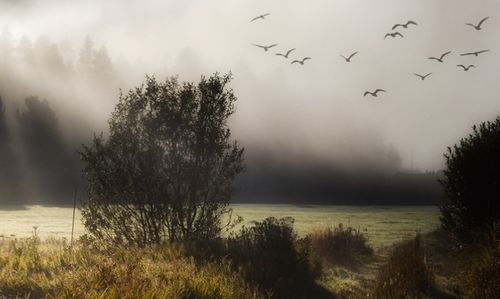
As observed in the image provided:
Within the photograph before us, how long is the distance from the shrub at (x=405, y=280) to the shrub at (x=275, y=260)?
2235 mm

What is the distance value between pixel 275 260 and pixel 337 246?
28.0ft

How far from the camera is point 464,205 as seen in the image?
1797 centimetres

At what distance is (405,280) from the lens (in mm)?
13812

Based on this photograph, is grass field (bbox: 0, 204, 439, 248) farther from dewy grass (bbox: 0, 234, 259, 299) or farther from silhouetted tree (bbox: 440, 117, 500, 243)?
dewy grass (bbox: 0, 234, 259, 299)

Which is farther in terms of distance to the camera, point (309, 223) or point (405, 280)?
point (309, 223)

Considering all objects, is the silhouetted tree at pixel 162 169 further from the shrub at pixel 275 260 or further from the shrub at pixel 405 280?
the shrub at pixel 405 280

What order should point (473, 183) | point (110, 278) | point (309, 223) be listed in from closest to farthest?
point (110, 278)
point (473, 183)
point (309, 223)

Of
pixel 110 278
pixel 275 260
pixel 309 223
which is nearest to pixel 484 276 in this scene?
pixel 275 260

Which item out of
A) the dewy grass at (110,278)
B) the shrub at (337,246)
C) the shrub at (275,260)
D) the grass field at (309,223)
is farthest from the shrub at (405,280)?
the grass field at (309,223)

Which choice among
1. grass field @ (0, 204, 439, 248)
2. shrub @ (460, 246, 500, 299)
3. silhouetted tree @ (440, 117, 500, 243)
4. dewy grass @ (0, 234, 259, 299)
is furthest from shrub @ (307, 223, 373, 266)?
dewy grass @ (0, 234, 259, 299)

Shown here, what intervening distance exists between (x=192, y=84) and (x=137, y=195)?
173 inches

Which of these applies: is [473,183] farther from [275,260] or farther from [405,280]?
[275,260]

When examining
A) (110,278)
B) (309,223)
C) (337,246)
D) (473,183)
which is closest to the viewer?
(110,278)

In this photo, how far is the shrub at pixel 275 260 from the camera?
1346 cm
